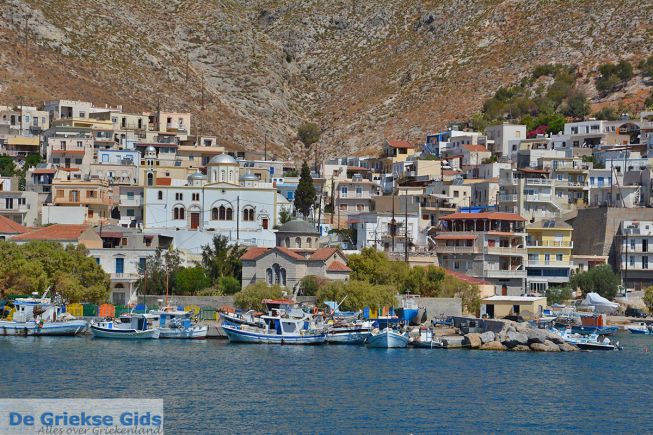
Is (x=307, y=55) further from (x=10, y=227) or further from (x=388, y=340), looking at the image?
(x=388, y=340)

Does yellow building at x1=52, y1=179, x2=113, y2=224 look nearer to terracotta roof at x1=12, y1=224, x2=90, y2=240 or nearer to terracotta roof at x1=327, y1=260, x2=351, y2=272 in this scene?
terracotta roof at x1=12, y1=224, x2=90, y2=240

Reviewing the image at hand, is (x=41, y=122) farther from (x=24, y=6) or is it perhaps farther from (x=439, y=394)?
(x=439, y=394)

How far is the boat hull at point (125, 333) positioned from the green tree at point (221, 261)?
39.1 feet

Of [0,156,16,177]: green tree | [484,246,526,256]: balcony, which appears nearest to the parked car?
[484,246,526,256]: balcony

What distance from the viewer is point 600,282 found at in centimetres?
10438

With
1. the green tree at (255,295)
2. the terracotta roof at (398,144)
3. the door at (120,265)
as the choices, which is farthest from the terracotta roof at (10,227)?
the terracotta roof at (398,144)

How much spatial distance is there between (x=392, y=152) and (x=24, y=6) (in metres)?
46.7

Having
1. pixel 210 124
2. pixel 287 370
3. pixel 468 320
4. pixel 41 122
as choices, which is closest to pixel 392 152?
pixel 210 124

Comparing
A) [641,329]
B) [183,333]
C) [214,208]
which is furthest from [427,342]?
[214,208]

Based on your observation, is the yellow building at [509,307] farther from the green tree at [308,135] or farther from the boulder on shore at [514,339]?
the green tree at [308,135]

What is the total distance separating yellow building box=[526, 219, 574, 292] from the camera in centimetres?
10788

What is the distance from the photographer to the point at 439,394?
61344 mm

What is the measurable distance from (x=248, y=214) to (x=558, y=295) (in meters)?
25.3

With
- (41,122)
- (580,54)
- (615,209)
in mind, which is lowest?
(615,209)
